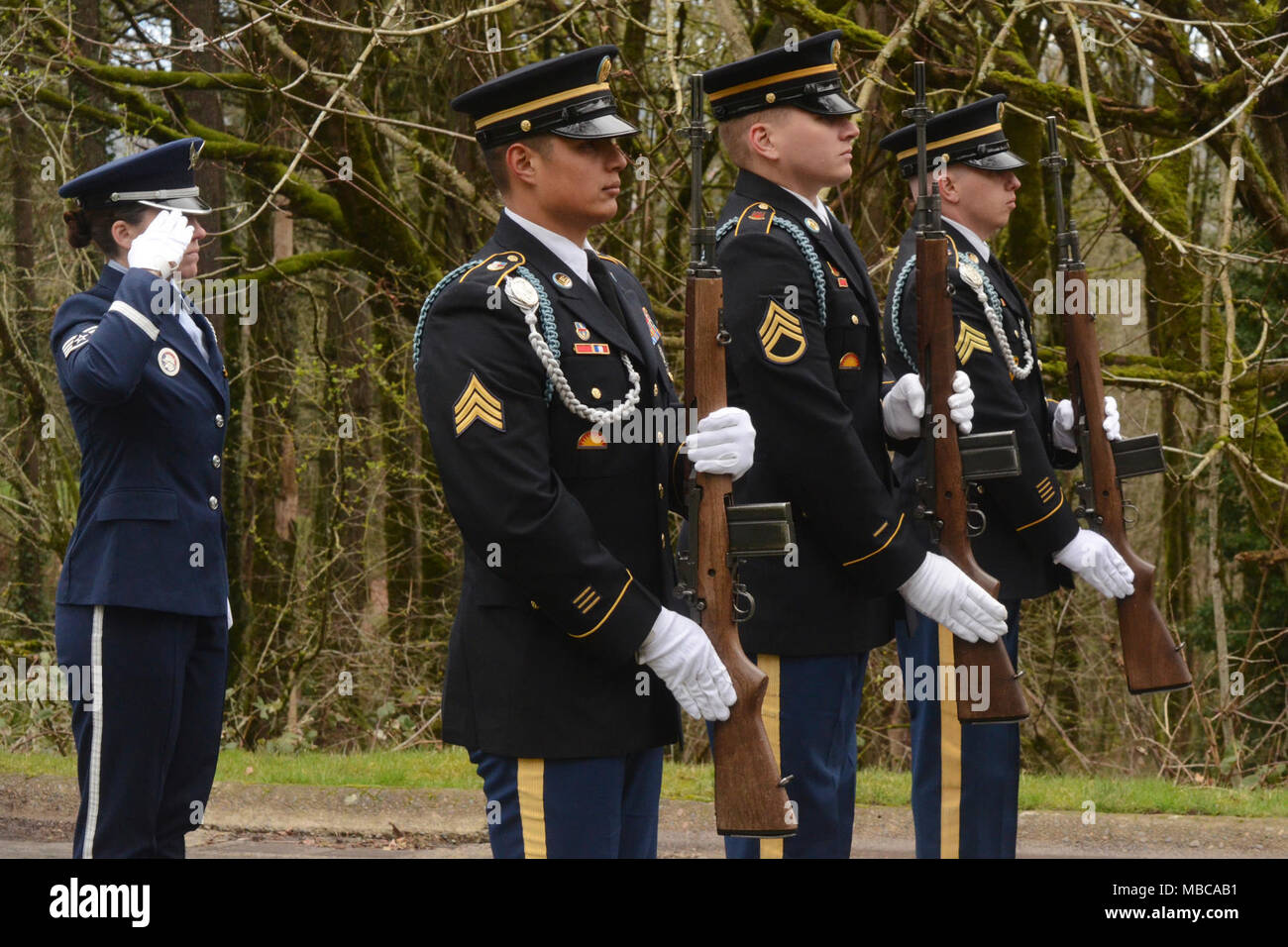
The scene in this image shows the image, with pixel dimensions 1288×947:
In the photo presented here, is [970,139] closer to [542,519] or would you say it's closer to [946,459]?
[946,459]

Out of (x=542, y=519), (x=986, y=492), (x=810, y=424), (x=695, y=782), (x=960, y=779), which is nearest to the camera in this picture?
(x=542, y=519)

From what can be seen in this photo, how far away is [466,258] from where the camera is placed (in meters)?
10.1

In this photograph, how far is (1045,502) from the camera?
438 cm

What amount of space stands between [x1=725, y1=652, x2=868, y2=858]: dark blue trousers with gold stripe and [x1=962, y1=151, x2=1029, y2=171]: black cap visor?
1.65m

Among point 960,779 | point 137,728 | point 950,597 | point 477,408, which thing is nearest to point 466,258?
point 960,779

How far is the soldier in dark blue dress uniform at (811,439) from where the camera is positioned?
11.9ft

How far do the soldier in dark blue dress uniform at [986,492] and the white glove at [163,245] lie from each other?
1954mm

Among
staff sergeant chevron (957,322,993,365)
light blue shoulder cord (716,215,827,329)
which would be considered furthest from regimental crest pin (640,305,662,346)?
staff sergeant chevron (957,322,993,365)

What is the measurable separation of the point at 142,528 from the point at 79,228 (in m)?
0.87

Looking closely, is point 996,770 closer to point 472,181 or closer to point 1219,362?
point 1219,362

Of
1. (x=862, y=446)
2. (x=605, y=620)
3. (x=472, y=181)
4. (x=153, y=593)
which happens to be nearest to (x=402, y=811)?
(x=153, y=593)

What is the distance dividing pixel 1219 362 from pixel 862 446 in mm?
5575

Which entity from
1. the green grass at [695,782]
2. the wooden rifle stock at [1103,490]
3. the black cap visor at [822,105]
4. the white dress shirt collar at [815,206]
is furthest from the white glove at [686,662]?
the green grass at [695,782]

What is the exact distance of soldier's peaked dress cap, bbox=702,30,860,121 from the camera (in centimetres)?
387
